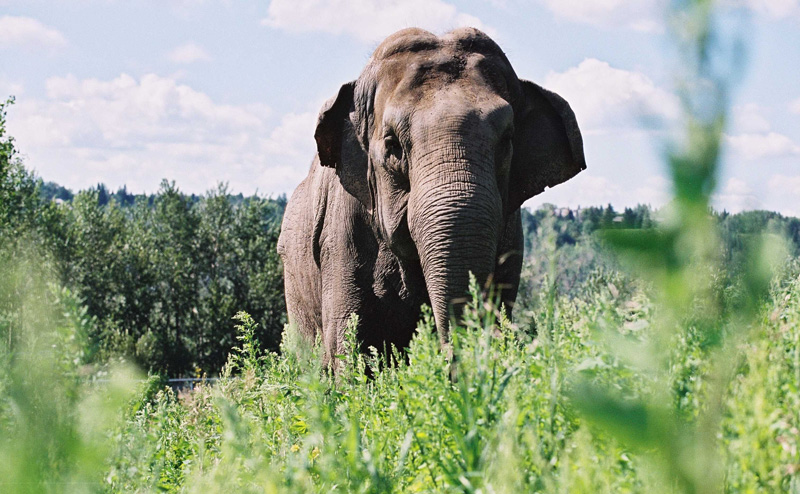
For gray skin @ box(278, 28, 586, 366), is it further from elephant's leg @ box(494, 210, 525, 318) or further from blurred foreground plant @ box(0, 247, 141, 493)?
blurred foreground plant @ box(0, 247, 141, 493)

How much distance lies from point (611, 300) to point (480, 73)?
5.11m

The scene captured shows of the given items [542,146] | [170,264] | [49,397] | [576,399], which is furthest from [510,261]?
[170,264]

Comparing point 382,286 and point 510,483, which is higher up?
point 382,286

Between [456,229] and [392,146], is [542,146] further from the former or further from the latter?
[456,229]

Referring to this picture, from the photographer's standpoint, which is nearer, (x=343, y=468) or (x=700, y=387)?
(x=700, y=387)

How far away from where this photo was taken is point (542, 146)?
9.14m

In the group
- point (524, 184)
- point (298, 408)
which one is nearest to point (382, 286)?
point (524, 184)

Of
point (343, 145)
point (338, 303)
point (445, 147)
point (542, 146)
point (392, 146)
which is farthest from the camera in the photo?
point (338, 303)

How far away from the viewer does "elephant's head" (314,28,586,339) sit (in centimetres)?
720

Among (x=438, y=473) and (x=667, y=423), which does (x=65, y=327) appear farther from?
(x=667, y=423)

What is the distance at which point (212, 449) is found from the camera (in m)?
5.02

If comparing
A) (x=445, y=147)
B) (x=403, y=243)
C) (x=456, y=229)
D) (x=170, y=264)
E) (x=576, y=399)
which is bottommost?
(x=576, y=399)

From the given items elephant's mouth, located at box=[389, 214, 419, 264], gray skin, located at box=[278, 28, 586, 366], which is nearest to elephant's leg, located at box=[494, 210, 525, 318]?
gray skin, located at box=[278, 28, 586, 366]

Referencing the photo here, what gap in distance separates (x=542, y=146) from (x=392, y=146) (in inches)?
63.4
